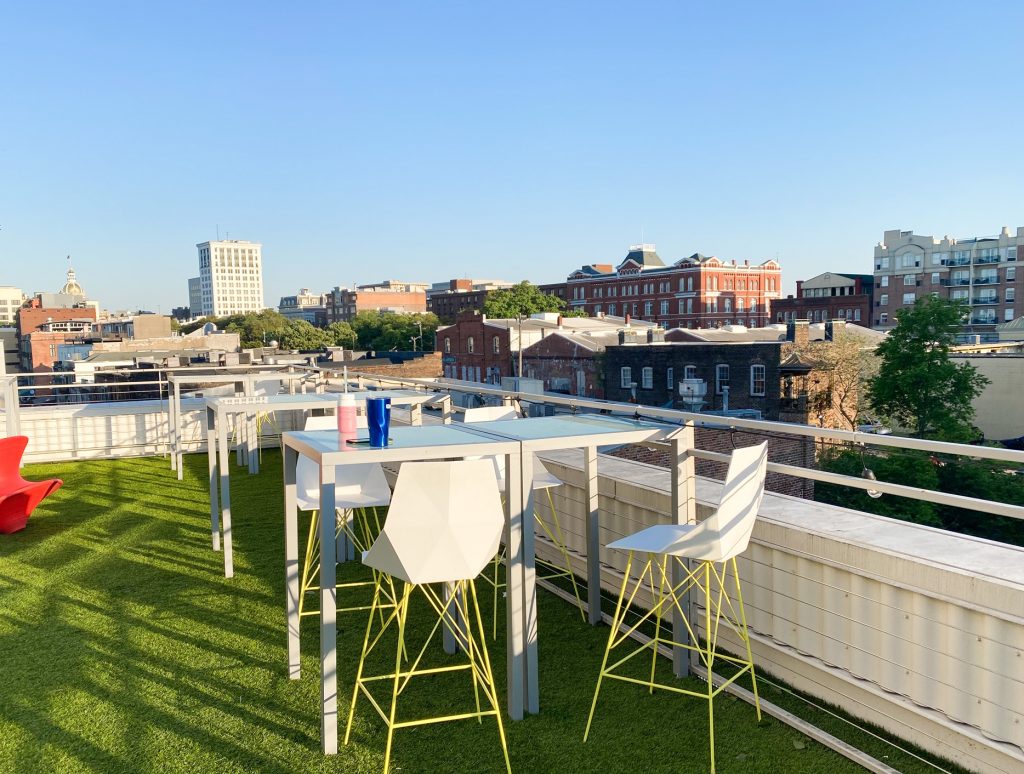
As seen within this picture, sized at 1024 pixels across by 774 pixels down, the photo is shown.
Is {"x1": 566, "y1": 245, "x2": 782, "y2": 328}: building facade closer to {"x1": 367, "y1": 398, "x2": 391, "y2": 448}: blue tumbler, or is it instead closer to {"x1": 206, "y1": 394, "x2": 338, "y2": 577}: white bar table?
{"x1": 206, "y1": 394, "x2": 338, "y2": 577}: white bar table

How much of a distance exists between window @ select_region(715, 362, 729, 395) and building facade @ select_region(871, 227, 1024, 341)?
139ft

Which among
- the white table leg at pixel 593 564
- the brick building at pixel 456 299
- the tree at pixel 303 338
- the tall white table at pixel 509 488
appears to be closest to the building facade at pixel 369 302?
the brick building at pixel 456 299

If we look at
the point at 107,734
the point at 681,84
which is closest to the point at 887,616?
the point at 107,734

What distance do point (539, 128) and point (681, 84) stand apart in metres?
8.38

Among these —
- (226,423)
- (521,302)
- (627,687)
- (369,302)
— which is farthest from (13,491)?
(369,302)

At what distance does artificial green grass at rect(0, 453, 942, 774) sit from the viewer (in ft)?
9.31

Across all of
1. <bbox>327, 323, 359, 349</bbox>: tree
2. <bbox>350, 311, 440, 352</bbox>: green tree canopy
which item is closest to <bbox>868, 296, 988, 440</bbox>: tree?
<bbox>350, 311, 440, 352</bbox>: green tree canopy

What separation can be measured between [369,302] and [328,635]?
136 m

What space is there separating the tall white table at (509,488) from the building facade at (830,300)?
79.9m

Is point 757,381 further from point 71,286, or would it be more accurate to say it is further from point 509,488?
point 71,286

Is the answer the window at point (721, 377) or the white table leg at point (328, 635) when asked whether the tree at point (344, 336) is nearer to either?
the window at point (721, 377)

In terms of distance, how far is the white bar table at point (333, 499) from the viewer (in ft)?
9.52

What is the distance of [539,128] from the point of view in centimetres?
4294

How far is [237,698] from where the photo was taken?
11.1ft
